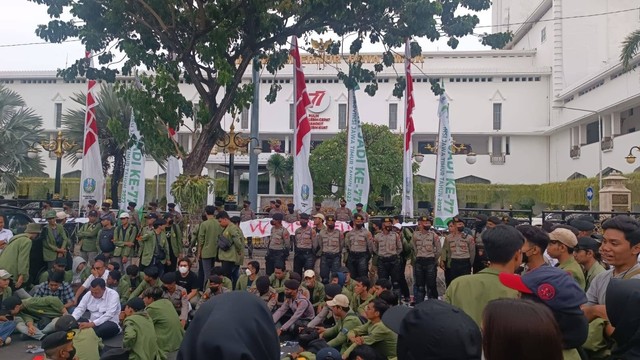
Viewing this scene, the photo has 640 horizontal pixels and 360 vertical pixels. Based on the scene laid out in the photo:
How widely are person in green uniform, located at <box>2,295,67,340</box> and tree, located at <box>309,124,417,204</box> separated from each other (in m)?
25.0

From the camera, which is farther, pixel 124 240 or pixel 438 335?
pixel 124 240

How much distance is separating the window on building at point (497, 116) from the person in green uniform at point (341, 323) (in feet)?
134

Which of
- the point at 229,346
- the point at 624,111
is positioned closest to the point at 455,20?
the point at 229,346

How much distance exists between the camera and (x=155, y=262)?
32.6 feet

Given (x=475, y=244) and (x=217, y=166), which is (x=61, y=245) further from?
(x=217, y=166)

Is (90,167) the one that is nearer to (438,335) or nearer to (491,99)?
(438,335)

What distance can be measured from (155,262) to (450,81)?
39.5 metres

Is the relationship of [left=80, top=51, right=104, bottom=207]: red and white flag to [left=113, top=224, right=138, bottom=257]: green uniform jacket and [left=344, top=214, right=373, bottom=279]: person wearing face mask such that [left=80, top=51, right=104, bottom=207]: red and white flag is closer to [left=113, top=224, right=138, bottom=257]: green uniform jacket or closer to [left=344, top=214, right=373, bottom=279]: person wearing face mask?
[left=113, top=224, right=138, bottom=257]: green uniform jacket

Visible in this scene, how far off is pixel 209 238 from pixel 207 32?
3.94 metres

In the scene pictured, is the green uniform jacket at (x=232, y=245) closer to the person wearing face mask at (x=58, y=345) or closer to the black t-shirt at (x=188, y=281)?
the black t-shirt at (x=188, y=281)

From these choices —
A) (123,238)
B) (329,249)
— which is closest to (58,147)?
(123,238)

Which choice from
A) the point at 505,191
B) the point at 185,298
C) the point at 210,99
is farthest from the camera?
the point at 505,191

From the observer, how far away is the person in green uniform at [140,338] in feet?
18.9

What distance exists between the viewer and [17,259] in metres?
8.75
